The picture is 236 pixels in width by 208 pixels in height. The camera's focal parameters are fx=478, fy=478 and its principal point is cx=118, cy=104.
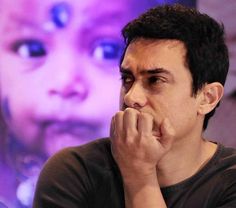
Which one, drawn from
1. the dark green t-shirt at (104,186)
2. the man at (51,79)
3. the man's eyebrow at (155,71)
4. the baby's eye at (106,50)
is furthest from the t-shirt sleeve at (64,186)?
the baby's eye at (106,50)

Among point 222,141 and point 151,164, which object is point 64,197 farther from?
point 222,141

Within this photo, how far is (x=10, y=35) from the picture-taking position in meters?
2.15

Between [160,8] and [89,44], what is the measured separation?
85cm

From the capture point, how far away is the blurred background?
2.15m

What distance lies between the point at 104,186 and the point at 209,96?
409mm

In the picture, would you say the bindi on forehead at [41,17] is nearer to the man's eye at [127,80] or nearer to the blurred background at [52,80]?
the blurred background at [52,80]

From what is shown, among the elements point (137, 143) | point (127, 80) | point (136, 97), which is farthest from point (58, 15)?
point (137, 143)

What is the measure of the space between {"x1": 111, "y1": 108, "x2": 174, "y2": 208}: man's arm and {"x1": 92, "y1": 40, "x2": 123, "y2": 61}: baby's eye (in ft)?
3.43

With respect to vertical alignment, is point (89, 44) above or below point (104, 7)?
below

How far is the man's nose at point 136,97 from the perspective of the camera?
123 centimetres

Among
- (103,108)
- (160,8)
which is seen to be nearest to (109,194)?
(160,8)

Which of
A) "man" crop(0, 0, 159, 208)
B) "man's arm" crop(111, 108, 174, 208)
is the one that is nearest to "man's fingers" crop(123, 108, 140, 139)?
"man's arm" crop(111, 108, 174, 208)

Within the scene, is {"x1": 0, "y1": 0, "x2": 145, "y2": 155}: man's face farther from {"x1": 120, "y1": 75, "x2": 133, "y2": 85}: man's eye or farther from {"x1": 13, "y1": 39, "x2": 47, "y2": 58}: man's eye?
{"x1": 120, "y1": 75, "x2": 133, "y2": 85}: man's eye

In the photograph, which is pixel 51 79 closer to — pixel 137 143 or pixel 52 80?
pixel 52 80
